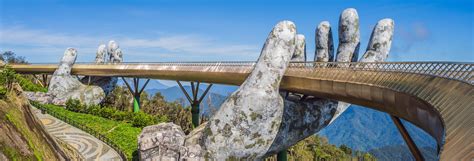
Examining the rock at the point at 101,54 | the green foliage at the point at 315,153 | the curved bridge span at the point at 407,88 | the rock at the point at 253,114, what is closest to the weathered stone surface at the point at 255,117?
the rock at the point at 253,114

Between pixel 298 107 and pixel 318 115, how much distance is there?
208cm

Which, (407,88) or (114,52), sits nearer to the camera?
(407,88)

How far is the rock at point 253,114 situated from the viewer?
2116 cm

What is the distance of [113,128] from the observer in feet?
114

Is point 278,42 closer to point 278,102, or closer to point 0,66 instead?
point 278,102

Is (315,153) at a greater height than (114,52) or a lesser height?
lesser

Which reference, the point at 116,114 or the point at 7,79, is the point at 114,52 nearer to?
the point at 116,114

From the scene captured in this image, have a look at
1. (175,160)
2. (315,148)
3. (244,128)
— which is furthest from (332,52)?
(315,148)

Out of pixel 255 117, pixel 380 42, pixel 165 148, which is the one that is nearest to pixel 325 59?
pixel 380 42

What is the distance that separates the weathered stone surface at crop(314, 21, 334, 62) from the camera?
1113 inches

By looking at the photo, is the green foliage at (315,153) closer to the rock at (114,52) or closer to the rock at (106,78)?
the rock at (106,78)

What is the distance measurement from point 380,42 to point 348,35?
2.18m

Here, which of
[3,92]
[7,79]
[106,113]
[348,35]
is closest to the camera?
[3,92]

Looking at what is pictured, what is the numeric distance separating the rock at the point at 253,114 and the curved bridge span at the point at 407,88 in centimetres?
145
